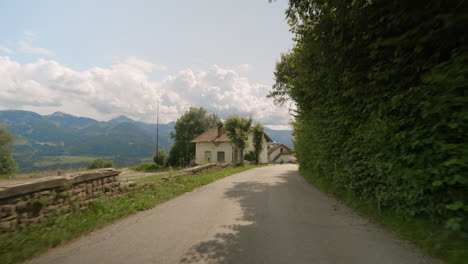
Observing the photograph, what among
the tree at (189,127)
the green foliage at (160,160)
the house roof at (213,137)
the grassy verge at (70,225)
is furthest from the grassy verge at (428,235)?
the tree at (189,127)

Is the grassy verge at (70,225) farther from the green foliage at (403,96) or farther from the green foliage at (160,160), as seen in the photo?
the green foliage at (160,160)

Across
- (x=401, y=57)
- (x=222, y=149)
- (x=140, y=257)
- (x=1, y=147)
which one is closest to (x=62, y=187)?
(x=140, y=257)

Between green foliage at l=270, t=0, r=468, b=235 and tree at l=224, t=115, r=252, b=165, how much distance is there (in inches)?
741

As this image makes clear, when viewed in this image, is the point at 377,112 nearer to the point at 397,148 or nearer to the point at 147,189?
the point at 397,148

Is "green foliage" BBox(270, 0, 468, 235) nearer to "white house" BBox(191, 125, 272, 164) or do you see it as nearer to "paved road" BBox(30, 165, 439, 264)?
"paved road" BBox(30, 165, 439, 264)

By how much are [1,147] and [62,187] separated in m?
49.6

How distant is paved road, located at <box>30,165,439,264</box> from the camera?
3137 millimetres

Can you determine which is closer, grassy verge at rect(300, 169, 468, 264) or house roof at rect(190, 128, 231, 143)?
grassy verge at rect(300, 169, 468, 264)

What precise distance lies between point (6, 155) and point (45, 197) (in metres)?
46.8

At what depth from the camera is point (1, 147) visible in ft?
120

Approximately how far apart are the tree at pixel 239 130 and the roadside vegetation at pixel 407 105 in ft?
62.6

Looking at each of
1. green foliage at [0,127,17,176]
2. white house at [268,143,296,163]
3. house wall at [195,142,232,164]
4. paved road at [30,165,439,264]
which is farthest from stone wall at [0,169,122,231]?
white house at [268,143,296,163]

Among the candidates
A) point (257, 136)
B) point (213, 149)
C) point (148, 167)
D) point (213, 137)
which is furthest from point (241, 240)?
point (148, 167)

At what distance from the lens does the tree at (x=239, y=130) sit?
2525cm
